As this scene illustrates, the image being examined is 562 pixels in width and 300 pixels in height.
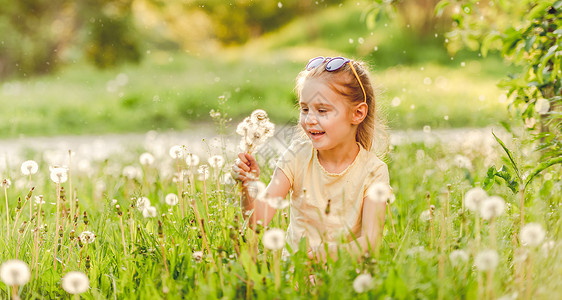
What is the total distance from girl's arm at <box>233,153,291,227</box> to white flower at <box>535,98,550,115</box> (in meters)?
1.29

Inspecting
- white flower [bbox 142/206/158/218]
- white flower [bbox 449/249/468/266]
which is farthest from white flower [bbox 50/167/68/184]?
white flower [bbox 449/249/468/266]

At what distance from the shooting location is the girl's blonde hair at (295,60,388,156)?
2379mm

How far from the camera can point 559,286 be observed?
1717 mm

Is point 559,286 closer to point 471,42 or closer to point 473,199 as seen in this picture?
point 473,199

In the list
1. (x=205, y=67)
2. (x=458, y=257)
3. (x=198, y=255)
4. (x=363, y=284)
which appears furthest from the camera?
(x=205, y=67)

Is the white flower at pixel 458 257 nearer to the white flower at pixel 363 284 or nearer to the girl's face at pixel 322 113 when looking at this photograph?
the white flower at pixel 363 284

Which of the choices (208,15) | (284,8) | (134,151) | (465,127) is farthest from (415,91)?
(208,15)

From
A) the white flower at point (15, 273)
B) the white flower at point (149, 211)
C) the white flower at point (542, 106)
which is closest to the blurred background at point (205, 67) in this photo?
the white flower at point (542, 106)

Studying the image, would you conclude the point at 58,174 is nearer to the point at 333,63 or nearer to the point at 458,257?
the point at 333,63

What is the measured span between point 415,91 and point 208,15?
16646mm

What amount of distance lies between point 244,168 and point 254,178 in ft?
0.34

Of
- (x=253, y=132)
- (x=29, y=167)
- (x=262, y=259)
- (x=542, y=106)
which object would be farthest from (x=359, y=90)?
(x=29, y=167)

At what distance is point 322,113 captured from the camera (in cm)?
235

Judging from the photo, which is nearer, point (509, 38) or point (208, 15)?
point (509, 38)
